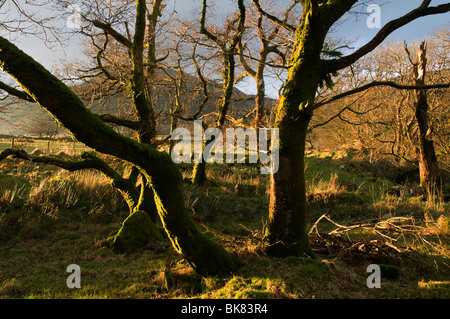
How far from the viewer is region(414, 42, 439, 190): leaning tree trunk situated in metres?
9.49

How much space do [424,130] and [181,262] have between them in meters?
9.67

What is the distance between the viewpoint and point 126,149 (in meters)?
3.01

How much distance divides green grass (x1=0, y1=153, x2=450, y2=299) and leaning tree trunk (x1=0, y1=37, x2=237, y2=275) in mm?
357

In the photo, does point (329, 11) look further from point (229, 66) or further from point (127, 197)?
point (229, 66)

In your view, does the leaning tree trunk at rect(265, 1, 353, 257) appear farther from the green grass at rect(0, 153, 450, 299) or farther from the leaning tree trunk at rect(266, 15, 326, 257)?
the green grass at rect(0, 153, 450, 299)

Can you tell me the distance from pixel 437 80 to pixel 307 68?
14558 millimetres

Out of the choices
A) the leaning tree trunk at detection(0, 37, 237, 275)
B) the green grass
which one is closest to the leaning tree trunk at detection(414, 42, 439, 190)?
the green grass

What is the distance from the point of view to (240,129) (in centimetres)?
1483

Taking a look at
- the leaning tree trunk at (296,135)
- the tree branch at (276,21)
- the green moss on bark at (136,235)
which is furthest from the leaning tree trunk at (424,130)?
the green moss on bark at (136,235)

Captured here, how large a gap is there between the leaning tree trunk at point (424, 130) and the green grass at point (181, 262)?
1820 mm

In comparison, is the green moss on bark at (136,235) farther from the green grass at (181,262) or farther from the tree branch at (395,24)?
the tree branch at (395,24)

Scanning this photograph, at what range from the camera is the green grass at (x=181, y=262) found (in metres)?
3.43
